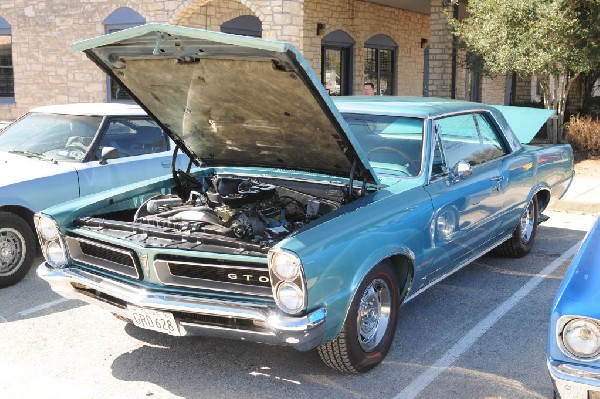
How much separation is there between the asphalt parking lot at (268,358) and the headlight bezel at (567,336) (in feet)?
3.30

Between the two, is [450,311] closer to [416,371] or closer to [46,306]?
[416,371]

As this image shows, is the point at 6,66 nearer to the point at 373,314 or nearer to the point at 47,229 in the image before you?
the point at 47,229

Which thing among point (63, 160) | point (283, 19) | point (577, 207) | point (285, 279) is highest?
point (283, 19)

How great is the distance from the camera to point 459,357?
171 inches

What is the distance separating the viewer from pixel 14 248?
5.85 m

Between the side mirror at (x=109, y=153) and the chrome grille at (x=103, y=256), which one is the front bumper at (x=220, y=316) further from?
the side mirror at (x=109, y=153)

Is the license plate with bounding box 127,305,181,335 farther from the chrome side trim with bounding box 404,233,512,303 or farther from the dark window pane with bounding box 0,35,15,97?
the dark window pane with bounding box 0,35,15,97

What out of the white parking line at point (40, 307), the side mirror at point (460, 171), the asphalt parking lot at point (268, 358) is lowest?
the asphalt parking lot at point (268, 358)

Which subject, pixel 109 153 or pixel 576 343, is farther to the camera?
pixel 109 153

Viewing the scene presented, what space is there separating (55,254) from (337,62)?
14131 millimetres

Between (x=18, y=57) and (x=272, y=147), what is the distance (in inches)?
588

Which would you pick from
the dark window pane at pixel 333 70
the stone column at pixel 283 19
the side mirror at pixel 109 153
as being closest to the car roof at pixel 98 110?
the side mirror at pixel 109 153

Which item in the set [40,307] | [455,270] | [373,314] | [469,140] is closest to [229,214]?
[373,314]

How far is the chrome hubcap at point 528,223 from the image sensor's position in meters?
6.57
